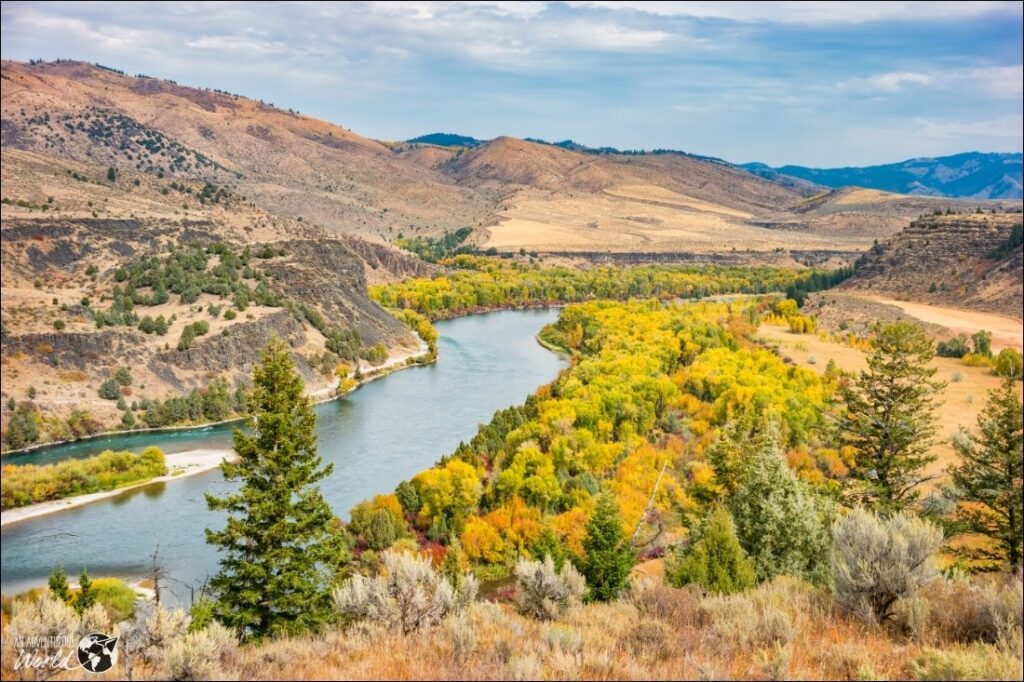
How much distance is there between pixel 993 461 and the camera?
59.3 ft

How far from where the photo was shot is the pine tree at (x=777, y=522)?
1838 cm

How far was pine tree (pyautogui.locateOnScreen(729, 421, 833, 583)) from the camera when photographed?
1838 centimetres

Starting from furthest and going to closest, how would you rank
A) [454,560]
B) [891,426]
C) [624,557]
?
[454,560]
[891,426]
[624,557]

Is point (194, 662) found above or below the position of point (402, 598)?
above

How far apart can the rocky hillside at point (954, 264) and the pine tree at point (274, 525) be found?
260 feet

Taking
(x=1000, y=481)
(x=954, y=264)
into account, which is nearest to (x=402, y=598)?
(x=1000, y=481)

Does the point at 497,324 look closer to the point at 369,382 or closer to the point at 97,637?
the point at 369,382

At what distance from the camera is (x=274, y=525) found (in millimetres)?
17109

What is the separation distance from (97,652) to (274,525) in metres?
8.80

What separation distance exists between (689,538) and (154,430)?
4263 centimetres

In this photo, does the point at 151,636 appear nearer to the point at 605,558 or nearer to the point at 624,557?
the point at 605,558

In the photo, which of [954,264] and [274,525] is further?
[954,264]

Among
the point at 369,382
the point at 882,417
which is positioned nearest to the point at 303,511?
the point at 882,417

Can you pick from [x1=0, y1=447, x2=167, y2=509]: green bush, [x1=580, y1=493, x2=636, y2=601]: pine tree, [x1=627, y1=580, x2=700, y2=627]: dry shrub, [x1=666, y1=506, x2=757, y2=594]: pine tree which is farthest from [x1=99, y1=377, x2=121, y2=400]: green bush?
[x1=627, y1=580, x2=700, y2=627]: dry shrub
